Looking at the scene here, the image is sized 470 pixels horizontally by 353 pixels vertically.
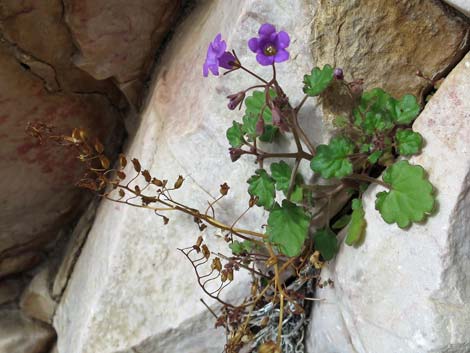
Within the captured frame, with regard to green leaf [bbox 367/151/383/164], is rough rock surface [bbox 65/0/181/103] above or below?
below

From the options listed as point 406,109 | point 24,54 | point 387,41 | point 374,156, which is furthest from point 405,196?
point 24,54

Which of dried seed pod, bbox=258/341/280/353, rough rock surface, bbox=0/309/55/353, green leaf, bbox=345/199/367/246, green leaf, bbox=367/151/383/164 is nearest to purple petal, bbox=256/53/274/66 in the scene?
green leaf, bbox=367/151/383/164

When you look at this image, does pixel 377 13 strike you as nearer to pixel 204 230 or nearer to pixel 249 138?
pixel 249 138

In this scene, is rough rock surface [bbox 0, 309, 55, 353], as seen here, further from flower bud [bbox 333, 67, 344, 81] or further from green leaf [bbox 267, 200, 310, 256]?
flower bud [bbox 333, 67, 344, 81]

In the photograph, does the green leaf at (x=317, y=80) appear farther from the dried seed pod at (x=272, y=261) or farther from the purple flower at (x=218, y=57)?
the dried seed pod at (x=272, y=261)

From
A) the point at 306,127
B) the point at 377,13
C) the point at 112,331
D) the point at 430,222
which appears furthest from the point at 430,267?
the point at 112,331

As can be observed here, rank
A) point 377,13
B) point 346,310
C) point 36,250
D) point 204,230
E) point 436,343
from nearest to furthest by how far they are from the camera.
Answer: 1. point 436,343
2. point 377,13
3. point 346,310
4. point 204,230
5. point 36,250
